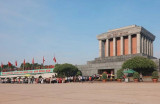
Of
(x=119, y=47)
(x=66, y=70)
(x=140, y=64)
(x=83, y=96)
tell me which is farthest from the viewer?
(x=119, y=47)

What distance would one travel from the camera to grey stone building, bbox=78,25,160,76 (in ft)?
238

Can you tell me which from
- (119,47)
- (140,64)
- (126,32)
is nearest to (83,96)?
(140,64)

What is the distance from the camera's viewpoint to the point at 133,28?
78.2 meters

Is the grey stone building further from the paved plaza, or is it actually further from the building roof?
the paved plaza

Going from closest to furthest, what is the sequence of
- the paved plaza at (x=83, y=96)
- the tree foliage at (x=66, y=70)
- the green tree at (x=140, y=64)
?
the paved plaza at (x=83, y=96) → the green tree at (x=140, y=64) → the tree foliage at (x=66, y=70)

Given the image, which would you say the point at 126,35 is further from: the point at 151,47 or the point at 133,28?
the point at 151,47

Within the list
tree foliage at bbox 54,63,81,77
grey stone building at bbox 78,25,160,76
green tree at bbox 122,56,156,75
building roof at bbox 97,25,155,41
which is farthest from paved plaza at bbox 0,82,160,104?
building roof at bbox 97,25,155,41

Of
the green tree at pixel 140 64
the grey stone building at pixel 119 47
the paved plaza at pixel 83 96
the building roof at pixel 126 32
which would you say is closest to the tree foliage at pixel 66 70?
the grey stone building at pixel 119 47

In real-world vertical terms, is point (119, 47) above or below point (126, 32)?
below

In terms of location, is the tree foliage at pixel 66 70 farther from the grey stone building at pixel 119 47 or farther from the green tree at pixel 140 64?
the green tree at pixel 140 64

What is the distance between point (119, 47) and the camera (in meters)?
85.6

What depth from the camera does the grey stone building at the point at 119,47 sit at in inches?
2857

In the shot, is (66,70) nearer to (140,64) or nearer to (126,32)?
(126,32)

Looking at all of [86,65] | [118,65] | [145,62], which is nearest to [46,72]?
[86,65]
